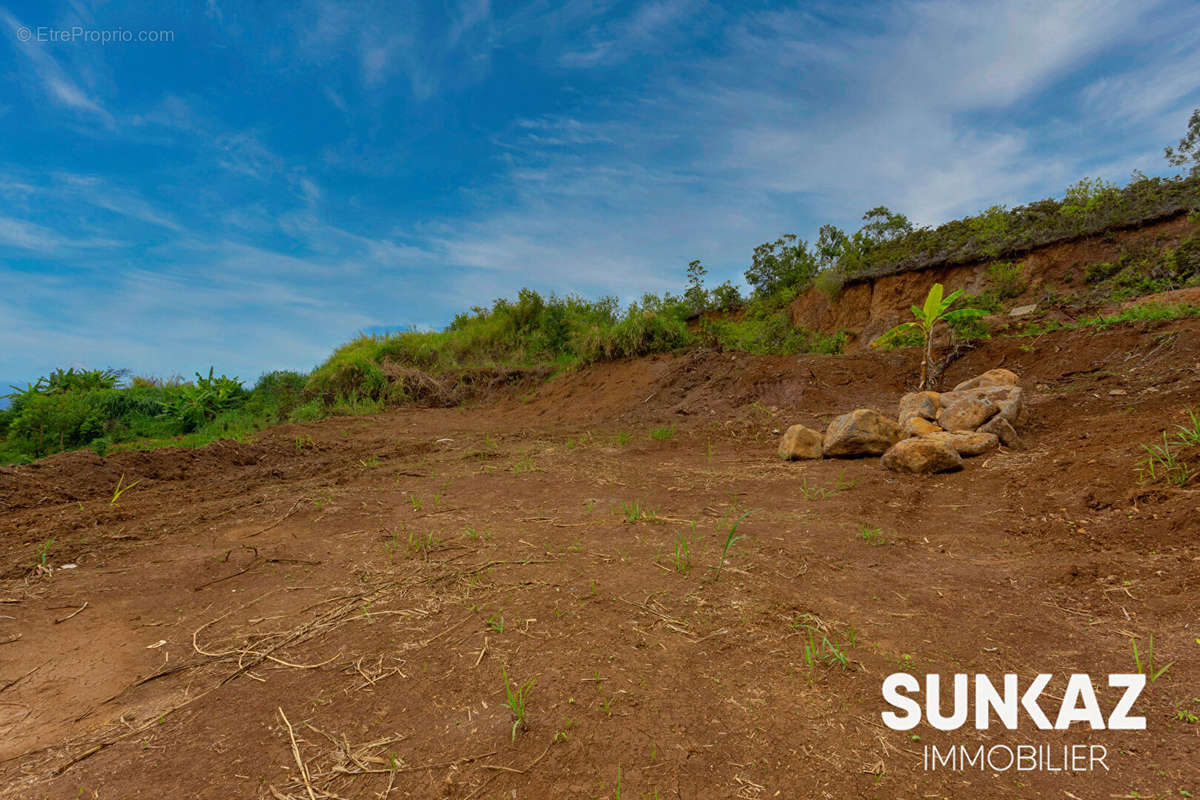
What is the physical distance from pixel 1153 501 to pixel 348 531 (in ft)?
16.8

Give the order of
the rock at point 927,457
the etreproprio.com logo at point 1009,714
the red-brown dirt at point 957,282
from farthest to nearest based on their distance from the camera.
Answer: the red-brown dirt at point 957,282
the rock at point 927,457
the etreproprio.com logo at point 1009,714

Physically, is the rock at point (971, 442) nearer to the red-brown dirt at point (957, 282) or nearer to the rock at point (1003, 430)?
the rock at point (1003, 430)

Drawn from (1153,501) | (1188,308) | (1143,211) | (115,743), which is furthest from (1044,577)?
(1143,211)

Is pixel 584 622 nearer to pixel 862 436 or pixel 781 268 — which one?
pixel 862 436

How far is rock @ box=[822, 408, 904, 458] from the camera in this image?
5.26 metres

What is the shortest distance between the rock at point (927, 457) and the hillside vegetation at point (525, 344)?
17.1 feet

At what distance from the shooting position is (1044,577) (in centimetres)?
250

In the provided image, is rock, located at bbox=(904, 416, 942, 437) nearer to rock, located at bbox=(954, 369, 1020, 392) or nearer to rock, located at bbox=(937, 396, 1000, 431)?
rock, located at bbox=(937, 396, 1000, 431)

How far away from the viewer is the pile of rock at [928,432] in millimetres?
4570

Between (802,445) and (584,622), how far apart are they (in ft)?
13.5

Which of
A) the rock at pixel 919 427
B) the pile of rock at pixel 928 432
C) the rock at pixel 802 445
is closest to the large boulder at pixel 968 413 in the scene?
the pile of rock at pixel 928 432

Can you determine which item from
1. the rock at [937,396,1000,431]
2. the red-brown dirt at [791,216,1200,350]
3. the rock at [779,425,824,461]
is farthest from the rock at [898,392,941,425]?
the red-brown dirt at [791,216,1200,350]

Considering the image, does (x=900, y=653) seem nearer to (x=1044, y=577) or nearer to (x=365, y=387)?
Result: (x=1044, y=577)

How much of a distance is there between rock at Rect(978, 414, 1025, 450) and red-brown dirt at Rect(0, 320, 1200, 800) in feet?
0.76
